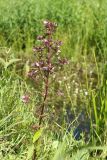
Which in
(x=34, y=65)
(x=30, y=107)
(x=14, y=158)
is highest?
(x=34, y=65)

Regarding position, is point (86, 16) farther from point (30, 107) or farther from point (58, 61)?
point (58, 61)

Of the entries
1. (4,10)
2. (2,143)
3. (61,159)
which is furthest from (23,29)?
(61,159)

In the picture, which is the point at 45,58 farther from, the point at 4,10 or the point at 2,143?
the point at 4,10

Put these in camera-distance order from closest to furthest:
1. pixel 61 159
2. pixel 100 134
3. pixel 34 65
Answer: pixel 61 159
pixel 34 65
pixel 100 134

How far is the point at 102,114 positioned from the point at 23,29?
121 inches

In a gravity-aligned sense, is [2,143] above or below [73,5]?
below

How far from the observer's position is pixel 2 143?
2.80 m

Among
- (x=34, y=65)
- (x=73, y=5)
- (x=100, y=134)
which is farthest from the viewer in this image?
(x=73, y=5)

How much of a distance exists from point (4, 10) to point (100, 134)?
3.24 m

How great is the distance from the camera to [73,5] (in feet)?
21.0

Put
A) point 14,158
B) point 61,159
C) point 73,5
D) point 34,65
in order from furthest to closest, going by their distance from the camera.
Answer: point 73,5 → point 14,158 → point 34,65 → point 61,159

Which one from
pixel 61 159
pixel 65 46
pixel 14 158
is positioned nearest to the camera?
pixel 61 159

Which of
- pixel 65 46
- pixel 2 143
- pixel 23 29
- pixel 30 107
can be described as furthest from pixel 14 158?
pixel 23 29

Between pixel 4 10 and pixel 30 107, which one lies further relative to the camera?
pixel 4 10
